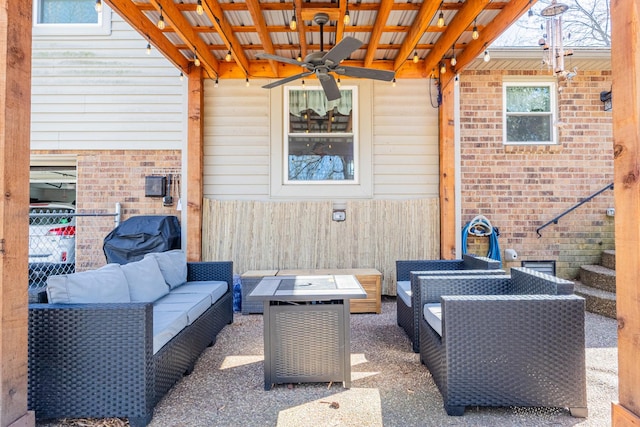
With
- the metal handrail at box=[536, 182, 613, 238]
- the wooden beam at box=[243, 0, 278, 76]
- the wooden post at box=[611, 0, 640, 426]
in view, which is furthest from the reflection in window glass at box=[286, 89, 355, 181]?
the wooden post at box=[611, 0, 640, 426]

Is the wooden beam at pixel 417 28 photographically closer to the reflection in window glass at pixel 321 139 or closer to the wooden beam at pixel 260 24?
the reflection in window glass at pixel 321 139

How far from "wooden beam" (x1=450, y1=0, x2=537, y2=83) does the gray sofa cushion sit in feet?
13.7

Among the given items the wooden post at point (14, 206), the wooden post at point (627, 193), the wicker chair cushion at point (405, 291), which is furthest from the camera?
the wicker chair cushion at point (405, 291)

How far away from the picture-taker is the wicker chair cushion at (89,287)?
2.36 m

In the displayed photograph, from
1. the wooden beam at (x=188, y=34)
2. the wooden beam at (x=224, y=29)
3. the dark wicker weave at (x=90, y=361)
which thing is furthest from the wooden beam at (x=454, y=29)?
the dark wicker weave at (x=90, y=361)

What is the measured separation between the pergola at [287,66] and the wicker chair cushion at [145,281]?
1.10 meters

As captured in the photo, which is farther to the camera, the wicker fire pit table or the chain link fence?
the chain link fence

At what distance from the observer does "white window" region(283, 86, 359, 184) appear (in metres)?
5.66

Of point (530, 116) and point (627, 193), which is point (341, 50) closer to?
point (627, 193)

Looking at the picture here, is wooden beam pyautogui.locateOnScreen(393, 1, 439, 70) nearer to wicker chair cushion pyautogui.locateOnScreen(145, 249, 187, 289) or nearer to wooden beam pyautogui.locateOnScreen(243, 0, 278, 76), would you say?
wooden beam pyautogui.locateOnScreen(243, 0, 278, 76)

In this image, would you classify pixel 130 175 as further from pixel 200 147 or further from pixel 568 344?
pixel 568 344

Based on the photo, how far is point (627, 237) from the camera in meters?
1.76

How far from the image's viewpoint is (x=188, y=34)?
14.3 ft

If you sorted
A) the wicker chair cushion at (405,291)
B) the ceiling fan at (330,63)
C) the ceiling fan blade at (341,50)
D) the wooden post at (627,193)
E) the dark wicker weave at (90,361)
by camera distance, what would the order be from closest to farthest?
1. the wooden post at (627,193)
2. the dark wicker weave at (90,361)
3. the ceiling fan blade at (341,50)
4. the ceiling fan at (330,63)
5. the wicker chair cushion at (405,291)
